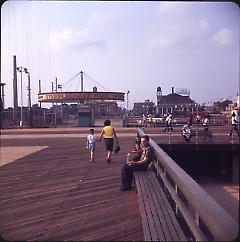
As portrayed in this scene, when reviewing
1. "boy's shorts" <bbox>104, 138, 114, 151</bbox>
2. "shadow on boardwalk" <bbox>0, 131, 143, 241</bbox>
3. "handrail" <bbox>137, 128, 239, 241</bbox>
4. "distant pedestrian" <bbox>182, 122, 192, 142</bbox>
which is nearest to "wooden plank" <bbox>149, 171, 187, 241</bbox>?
"shadow on boardwalk" <bbox>0, 131, 143, 241</bbox>

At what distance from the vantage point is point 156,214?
3.49m

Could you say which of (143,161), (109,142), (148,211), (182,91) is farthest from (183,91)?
(109,142)

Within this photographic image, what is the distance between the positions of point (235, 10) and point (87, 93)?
1.78 meters

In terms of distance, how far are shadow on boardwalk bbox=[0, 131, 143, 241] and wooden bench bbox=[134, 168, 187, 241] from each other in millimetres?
116

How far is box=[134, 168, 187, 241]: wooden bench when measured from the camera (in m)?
2.84

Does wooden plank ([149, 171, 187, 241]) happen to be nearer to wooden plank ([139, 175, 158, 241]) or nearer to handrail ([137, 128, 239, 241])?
wooden plank ([139, 175, 158, 241])

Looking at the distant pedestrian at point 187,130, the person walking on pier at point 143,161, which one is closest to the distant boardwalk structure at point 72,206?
the person walking on pier at point 143,161

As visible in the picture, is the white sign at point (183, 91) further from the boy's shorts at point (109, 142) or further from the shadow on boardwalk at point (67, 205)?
the boy's shorts at point (109, 142)

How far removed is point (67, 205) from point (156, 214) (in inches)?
51.0

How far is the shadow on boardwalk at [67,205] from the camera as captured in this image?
3232 millimetres

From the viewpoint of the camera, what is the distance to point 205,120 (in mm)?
2676

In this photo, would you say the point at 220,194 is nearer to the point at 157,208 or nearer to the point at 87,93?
the point at 87,93

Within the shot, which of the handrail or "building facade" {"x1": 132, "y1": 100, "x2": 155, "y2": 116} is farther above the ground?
"building facade" {"x1": 132, "y1": 100, "x2": 155, "y2": 116}

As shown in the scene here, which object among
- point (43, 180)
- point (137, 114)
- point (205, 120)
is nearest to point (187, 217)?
point (205, 120)
